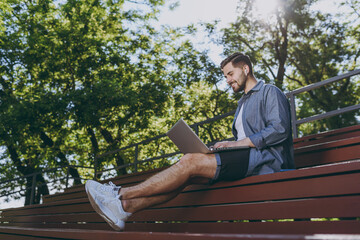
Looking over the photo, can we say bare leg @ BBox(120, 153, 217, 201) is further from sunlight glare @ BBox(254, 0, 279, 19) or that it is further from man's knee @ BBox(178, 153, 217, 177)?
sunlight glare @ BBox(254, 0, 279, 19)

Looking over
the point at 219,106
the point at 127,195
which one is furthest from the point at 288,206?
the point at 219,106

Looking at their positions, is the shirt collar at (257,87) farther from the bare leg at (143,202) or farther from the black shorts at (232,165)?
the bare leg at (143,202)

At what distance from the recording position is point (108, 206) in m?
2.44

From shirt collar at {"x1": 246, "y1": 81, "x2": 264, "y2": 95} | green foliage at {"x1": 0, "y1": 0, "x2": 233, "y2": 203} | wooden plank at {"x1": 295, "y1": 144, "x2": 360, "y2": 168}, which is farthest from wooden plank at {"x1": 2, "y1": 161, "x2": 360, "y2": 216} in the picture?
green foliage at {"x1": 0, "y1": 0, "x2": 233, "y2": 203}

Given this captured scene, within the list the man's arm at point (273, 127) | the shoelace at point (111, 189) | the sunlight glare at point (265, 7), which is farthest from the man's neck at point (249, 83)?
the sunlight glare at point (265, 7)

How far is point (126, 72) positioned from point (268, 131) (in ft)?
35.3

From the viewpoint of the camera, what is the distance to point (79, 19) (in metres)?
11.2

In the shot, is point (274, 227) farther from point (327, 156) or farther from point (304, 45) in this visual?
point (304, 45)

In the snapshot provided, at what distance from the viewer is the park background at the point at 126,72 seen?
1023cm

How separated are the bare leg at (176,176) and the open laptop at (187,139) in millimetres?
61

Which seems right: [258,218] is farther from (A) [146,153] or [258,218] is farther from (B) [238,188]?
(A) [146,153]

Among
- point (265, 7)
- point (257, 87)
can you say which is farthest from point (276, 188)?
point (265, 7)

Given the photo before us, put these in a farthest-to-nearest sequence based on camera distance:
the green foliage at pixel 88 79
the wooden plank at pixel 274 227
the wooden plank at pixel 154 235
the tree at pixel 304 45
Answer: the tree at pixel 304 45 < the green foliage at pixel 88 79 < the wooden plank at pixel 274 227 < the wooden plank at pixel 154 235

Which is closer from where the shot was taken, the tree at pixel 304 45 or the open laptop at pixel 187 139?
the open laptop at pixel 187 139
